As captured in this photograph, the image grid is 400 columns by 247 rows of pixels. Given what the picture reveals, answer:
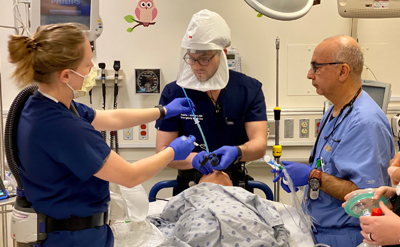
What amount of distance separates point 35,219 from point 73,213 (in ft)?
0.43

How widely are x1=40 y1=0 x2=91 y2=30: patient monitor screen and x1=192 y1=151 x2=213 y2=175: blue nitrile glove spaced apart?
116cm

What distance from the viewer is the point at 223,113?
2.41 m

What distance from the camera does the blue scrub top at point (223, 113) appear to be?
2408 mm

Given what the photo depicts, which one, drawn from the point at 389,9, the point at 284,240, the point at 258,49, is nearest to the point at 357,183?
the point at 284,240

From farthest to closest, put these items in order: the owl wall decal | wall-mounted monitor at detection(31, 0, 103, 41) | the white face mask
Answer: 1. the owl wall decal
2. wall-mounted monitor at detection(31, 0, 103, 41)
3. the white face mask

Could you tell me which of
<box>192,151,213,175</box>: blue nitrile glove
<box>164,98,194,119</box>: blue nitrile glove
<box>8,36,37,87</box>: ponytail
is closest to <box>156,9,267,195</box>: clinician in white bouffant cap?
<box>192,151,213,175</box>: blue nitrile glove

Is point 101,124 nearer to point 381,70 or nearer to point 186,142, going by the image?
point 186,142

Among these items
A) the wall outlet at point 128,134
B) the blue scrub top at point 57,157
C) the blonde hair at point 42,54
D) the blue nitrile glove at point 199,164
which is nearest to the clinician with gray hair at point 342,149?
the blue nitrile glove at point 199,164

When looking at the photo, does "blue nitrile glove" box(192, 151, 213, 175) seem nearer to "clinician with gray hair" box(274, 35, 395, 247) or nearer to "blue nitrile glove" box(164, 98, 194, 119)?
"blue nitrile glove" box(164, 98, 194, 119)

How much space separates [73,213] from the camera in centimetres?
131

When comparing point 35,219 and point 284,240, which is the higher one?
point 35,219

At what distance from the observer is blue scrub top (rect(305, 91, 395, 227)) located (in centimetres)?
162

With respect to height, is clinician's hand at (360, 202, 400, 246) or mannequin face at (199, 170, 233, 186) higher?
clinician's hand at (360, 202, 400, 246)

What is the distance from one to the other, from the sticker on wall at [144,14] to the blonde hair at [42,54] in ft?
6.28
